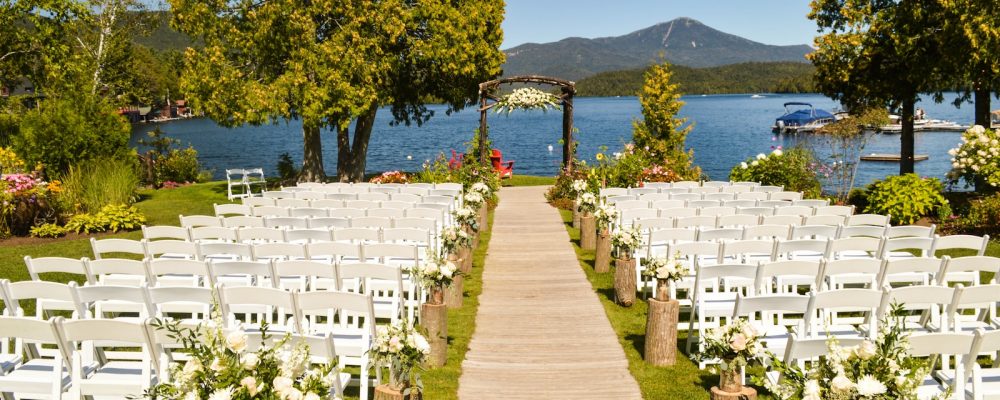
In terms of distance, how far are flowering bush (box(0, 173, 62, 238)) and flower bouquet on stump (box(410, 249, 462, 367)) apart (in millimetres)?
10641

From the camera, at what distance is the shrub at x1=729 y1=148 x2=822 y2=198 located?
666 inches

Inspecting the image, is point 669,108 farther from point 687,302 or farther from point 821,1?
point 687,302

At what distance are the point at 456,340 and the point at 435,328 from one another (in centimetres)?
82

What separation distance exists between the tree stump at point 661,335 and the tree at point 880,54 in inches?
714

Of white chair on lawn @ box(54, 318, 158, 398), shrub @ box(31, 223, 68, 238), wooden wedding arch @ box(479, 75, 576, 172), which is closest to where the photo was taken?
white chair on lawn @ box(54, 318, 158, 398)

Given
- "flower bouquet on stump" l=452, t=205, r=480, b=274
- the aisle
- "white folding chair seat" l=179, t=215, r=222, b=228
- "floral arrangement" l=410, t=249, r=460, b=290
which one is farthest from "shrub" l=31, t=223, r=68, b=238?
"floral arrangement" l=410, t=249, r=460, b=290

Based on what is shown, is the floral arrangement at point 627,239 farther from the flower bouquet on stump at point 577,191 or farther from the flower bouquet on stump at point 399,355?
the flower bouquet on stump at point 577,191

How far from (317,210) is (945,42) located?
1764 cm

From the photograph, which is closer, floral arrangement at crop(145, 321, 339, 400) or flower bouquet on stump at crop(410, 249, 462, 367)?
floral arrangement at crop(145, 321, 339, 400)

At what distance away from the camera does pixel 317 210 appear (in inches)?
432

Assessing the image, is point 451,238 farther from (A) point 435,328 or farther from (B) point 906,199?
(B) point 906,199

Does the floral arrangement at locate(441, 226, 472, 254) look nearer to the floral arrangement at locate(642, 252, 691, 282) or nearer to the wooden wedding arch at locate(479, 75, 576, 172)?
the floral arrangement at locate(642, 252, 691, 282)

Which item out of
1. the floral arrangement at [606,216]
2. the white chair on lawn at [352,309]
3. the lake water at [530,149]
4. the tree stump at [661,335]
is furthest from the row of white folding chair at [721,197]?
the lake water at [530,149]

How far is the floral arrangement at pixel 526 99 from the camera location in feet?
65.4
